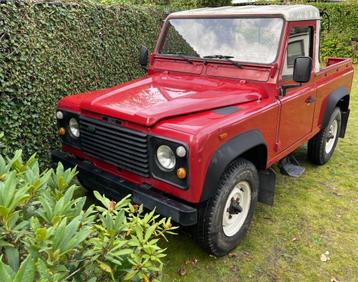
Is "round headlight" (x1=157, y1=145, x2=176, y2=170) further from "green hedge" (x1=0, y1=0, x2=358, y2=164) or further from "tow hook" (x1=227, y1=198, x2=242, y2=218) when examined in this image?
Result: "green hedge" (x1=0, y1=0, x2=358, y2=164)

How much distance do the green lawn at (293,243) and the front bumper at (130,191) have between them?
2.23 ft

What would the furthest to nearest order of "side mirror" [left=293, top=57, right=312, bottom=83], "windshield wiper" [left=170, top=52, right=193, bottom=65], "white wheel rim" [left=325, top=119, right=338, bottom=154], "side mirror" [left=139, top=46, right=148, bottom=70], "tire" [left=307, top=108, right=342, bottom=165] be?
"white wheel rim" [left=325, top=119, right=338, bottom=154], "tire" [left=307, top=108, right=342, bottom=165], "side mirror" [left=139, top=46, right=148, bottom=70], "windshield wiper" [left=170, top=52, right=193, bottom=65], "side mirror" [left=293, top=57, right=312, bottom=83]

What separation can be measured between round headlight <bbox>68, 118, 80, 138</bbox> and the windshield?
1.43 metres

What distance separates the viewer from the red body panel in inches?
105

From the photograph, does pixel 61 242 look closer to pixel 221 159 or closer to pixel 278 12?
pixel 221 159

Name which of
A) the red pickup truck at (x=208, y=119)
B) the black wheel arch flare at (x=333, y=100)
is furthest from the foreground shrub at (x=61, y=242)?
the black wheel arch flare at (x=333, y=100)

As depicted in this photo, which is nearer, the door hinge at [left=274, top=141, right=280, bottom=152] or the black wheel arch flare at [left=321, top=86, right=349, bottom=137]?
the door hinge at [left=274, top=141, right=280, bottom=152]

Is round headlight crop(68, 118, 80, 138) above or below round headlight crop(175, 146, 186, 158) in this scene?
below

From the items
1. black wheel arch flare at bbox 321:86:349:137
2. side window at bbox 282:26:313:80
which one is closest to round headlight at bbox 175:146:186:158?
side window at bbox 282:26:313:80

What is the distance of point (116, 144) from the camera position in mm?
2994

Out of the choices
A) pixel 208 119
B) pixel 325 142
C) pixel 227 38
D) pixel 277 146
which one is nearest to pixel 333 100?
pixel 325 142

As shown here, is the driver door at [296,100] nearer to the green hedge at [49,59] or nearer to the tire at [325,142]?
the tire at [325,142]

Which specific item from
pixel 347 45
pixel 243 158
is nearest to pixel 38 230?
pixel 243 158

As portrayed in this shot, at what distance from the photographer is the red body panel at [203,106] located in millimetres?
2660
